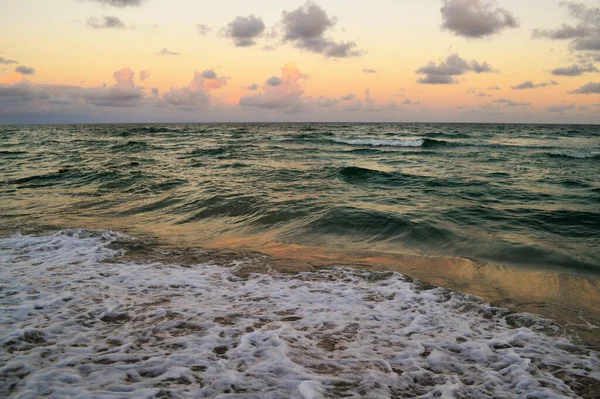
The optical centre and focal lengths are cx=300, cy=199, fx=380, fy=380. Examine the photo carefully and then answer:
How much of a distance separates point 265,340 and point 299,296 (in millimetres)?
1279

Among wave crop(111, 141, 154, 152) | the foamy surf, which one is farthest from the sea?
wave crop(111, 141, 154, 152)

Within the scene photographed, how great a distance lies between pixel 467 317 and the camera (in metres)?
4.57

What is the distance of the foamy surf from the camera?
3.14 metres

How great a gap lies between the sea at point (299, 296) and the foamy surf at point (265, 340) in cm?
2

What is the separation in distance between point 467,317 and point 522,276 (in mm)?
2213

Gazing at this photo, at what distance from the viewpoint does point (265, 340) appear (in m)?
3.86

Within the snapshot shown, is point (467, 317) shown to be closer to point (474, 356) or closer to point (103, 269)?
point (474, 356)

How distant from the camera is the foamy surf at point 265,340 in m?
3.14

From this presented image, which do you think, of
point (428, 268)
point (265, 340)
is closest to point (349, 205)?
point (428, 268)

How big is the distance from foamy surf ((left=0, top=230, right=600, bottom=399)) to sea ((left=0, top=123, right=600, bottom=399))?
20 mm

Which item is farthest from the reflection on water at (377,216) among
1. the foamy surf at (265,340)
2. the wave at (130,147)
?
the wave at (130,147)

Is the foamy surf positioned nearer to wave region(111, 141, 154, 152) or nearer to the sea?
the sea

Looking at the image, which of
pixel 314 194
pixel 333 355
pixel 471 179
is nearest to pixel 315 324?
pixel 333 355

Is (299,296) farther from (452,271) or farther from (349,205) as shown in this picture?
(349,205)
